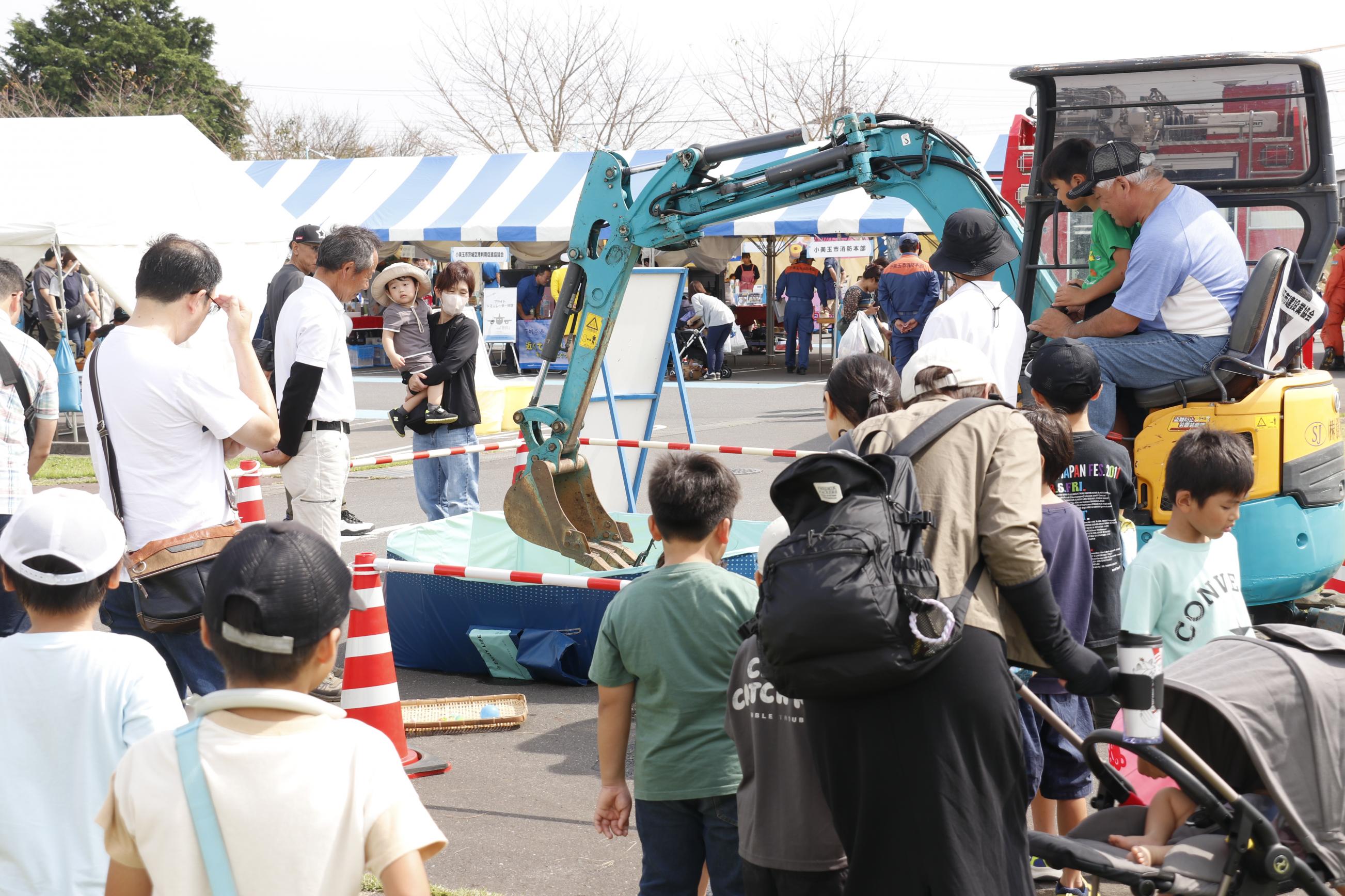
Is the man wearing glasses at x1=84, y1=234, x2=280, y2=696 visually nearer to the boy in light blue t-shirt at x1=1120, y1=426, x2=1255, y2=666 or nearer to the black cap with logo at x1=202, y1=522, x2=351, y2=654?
→ the black cap with logo at x1=202, y1=522, x2=351, y2=654

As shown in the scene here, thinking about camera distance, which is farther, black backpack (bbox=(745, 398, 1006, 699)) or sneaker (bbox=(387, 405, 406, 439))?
sneaker (bbox=(387, 405, 406, 439))

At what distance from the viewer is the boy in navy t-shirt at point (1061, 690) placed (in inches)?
148

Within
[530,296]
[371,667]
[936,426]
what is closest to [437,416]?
[371,667]

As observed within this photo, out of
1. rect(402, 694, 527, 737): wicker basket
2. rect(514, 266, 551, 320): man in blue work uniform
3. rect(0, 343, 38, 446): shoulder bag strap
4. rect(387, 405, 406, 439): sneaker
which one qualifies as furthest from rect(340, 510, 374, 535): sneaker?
rect(514, 266, 551, 320): man in blue work uniform

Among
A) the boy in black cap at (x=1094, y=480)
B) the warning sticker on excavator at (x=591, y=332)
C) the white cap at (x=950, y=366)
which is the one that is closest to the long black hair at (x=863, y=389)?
the white cap at (x=950, y=366)

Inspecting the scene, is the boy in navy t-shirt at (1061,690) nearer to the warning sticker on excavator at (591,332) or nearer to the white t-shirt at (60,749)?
the white t-shirt at (60,749)

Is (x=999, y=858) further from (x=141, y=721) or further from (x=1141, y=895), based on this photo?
(x=141, y=721)

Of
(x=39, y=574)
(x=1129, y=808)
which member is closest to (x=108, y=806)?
(x=39, y=574)

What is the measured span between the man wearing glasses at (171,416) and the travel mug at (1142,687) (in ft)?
9.07

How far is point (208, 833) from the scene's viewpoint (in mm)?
2025

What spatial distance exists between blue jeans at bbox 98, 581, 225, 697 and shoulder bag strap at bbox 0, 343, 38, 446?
4.51 ft

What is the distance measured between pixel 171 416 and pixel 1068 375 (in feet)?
9.97

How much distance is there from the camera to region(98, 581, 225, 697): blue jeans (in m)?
4.29

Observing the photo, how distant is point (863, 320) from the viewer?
15.1m
